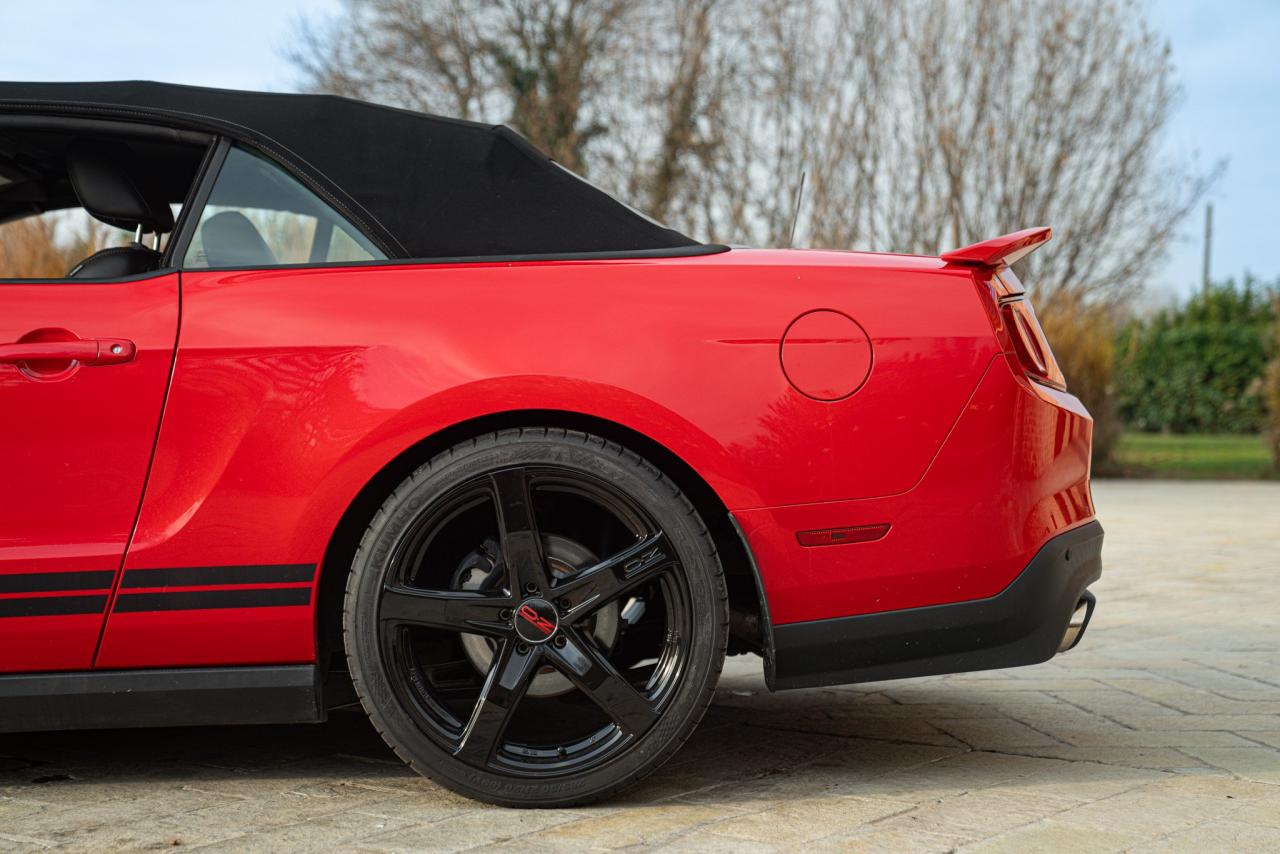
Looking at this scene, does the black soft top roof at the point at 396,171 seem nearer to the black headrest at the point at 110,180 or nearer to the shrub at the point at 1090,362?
the black headrest at the point at 110,180

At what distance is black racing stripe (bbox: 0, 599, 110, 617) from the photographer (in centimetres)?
258

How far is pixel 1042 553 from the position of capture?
2.71 meters

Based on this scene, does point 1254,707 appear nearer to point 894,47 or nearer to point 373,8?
point 894,47

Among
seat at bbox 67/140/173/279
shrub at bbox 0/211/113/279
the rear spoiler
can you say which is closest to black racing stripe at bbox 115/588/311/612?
seat at bbox 67/140/173/279

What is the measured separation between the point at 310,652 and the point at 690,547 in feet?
2.61

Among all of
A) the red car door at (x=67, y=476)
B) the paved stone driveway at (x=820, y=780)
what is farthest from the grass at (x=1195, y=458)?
the red car door at (x=67, y=476)

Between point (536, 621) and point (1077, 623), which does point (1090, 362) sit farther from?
point (536, 621)

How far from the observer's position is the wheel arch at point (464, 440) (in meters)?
2.68

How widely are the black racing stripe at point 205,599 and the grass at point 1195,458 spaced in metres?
12.8

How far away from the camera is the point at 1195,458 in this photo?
16625mm

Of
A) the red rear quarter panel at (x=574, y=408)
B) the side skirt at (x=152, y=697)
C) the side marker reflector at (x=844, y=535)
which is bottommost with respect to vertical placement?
the side skirt at (x=152, y=697)

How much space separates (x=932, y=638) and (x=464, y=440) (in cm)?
105

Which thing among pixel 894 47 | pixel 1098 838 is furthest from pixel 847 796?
pixel 894 47

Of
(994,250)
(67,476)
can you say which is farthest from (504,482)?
(994,250)
